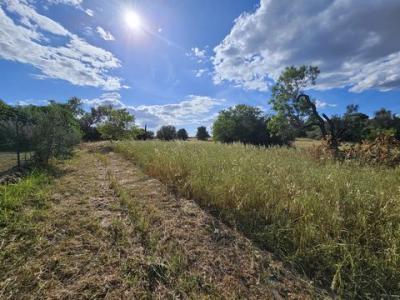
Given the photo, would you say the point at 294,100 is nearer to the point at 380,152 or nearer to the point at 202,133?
the point at 380,152

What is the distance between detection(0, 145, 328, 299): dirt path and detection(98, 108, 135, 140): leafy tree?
16.6 meters

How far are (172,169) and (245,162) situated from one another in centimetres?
148

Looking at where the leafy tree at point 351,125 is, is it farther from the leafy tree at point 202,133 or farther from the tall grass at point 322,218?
the leafy tree at point 202,133

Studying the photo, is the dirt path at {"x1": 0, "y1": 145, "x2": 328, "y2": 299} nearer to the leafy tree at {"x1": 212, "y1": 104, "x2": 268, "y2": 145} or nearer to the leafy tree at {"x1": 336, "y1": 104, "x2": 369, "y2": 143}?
the leafy tree at {"x1": 336, "y1": 104, "x2": 369, "y2": 143}

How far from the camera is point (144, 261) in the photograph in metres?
1.93

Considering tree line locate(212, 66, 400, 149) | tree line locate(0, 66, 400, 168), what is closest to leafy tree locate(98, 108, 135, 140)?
tree line locate(0, 66, 400, 168)

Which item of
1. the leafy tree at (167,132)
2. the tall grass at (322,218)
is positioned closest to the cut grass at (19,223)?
the tall grass at (322,218)

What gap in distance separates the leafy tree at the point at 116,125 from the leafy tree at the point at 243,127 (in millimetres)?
13339

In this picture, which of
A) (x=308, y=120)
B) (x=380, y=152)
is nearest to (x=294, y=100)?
(x=308, y=120)

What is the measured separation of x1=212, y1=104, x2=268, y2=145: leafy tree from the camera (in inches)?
1103

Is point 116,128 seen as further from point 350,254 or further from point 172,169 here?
point 350,254

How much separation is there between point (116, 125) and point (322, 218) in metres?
18.8

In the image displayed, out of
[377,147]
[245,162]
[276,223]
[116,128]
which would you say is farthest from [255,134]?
[276,223]

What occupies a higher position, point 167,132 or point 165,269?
point 167,132
